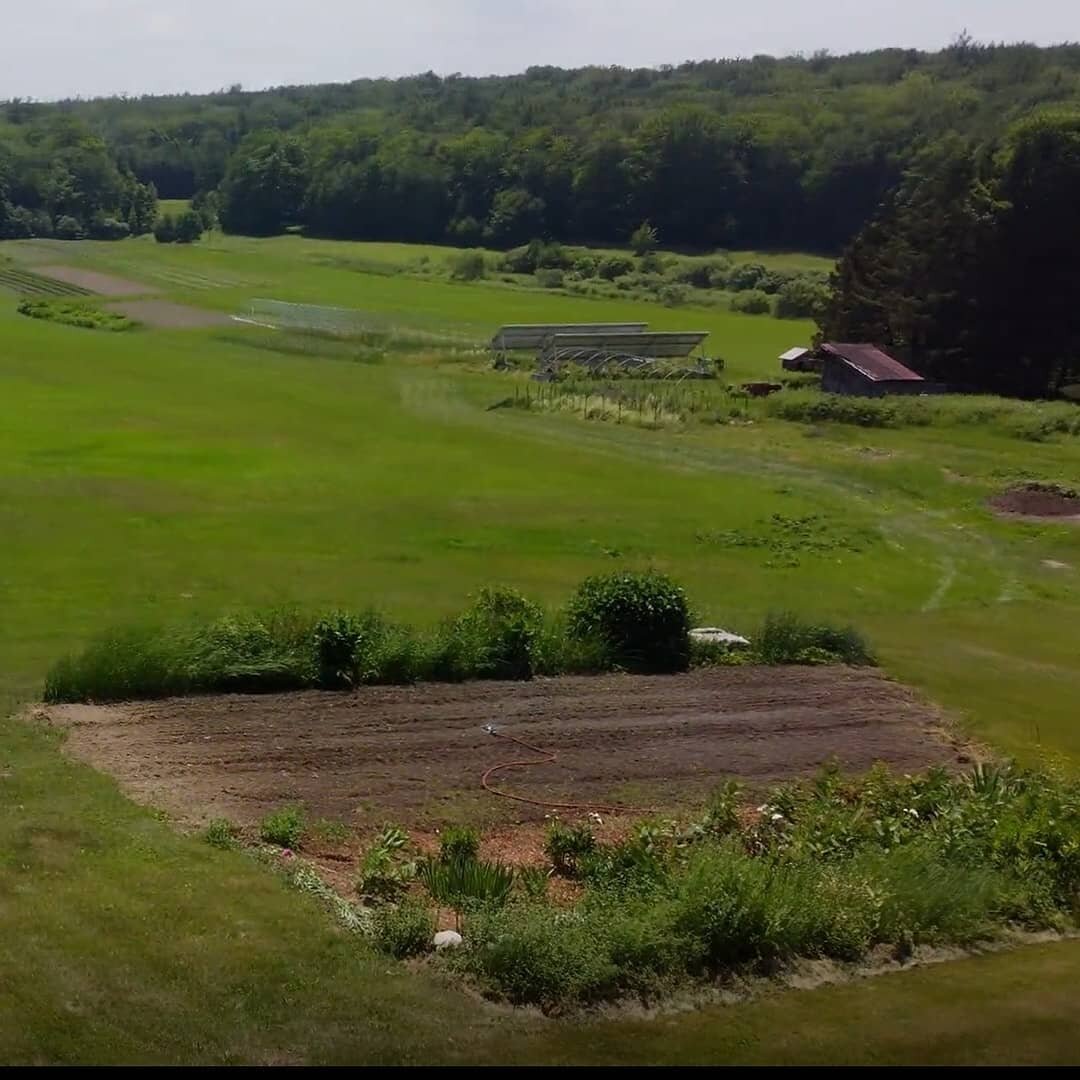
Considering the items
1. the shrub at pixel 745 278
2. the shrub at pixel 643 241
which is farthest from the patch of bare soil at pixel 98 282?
the shrub at pixel 643 241

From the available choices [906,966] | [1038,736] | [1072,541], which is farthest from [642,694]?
[1072,541]

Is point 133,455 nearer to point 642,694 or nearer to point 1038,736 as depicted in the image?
point 642,694

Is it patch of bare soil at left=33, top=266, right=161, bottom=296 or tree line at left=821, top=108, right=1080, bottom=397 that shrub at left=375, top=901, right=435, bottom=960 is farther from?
patch of bare soil at left=33, top=266, right=161, bottom=296

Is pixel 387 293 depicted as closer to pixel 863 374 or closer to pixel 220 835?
pixel 863 374

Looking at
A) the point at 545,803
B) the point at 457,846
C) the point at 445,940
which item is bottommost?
the point at 545,803

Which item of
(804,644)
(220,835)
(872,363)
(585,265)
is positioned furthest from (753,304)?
(220,835)

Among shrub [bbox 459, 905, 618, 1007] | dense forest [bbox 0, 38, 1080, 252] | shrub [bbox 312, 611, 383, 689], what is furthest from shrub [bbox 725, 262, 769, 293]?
shrub [bbox 459, 905, 618, 1007]

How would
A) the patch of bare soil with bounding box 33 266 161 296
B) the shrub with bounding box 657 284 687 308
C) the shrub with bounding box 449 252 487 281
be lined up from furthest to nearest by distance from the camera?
the shrub with bounding box 449 252 487 281
the shrub with bounding box 657 284 687 308
the patch of bare soil with bounding box 33 266 161 296

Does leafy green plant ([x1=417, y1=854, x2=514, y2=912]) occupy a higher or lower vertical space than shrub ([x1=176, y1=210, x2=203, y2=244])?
higher
